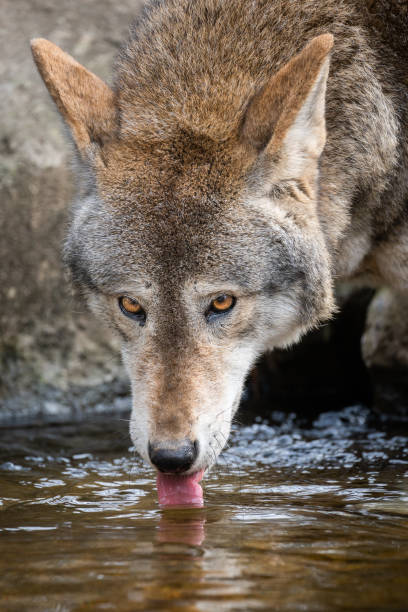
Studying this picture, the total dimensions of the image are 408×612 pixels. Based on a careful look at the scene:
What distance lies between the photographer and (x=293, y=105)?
4.00 metres

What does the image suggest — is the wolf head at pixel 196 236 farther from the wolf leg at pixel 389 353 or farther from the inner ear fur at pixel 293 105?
the wolf leg at pixel 389 353

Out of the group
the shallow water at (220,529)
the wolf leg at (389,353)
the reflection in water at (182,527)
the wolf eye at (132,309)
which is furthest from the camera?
the wolf leg at (389,353)

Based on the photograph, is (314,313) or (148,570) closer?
(148,570)

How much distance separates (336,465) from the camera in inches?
198

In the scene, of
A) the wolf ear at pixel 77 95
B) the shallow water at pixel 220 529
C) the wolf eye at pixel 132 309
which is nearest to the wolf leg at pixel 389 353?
the shallow water at pixel 220 529

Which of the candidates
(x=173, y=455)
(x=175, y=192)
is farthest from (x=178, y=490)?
(x=175, y=192)

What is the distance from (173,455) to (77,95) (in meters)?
2.16

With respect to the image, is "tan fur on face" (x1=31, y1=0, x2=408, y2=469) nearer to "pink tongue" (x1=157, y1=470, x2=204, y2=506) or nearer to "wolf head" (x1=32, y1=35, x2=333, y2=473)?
"wolf head" (x1=32, y1=35, x2=333, y2=473)

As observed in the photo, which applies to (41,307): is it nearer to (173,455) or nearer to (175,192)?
(175,192)

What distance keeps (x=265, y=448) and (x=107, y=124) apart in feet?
8.20

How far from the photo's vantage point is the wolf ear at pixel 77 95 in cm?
437

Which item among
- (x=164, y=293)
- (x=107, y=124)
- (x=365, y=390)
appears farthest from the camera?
(x=365, y=390)

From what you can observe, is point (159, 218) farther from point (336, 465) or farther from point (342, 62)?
point (336, 465)

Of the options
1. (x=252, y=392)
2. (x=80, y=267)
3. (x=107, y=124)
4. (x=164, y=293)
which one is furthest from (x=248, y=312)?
(x=252, y=392)
